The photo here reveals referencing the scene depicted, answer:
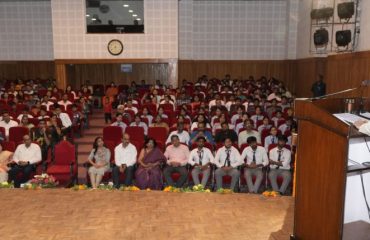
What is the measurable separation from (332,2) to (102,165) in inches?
327

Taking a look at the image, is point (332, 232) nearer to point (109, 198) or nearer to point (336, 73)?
point (109, 198)

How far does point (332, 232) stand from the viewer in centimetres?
254

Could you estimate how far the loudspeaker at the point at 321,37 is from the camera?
1119 centimetres

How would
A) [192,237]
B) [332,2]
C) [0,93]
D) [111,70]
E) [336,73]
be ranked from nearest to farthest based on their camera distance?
[192,237]
[336,73]
[332,2]
[0,93]
[111,70]

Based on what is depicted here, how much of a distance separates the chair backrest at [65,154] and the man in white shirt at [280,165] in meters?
3.61

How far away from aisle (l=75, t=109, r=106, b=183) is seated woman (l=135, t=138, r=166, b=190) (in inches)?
54.5

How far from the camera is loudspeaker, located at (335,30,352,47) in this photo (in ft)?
30.9

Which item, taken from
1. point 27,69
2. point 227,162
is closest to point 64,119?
point 227,162

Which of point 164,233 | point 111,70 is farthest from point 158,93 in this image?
point 164,233

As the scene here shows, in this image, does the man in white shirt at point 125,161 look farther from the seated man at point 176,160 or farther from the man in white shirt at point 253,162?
the man in white shirt at point 253,162

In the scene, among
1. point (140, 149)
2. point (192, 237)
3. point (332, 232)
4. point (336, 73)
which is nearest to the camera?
point (332, 232)

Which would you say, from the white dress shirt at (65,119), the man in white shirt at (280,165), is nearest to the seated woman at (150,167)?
the man in white shirt at (280,165)

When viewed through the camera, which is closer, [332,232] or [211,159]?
[332,232]

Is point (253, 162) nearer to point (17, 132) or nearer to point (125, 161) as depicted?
point (125, 161)
